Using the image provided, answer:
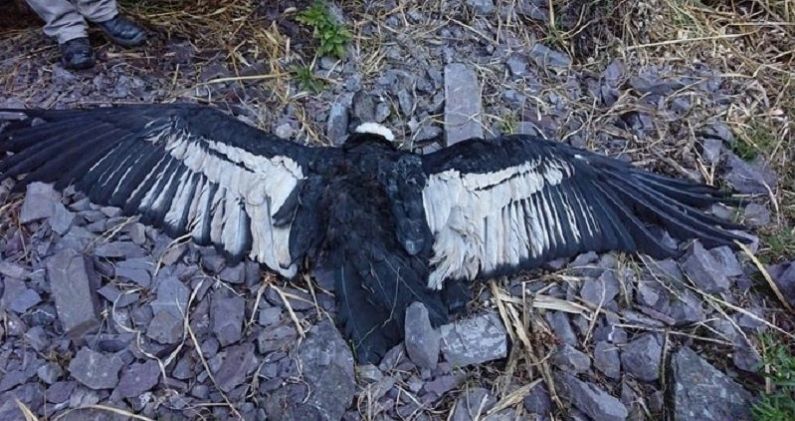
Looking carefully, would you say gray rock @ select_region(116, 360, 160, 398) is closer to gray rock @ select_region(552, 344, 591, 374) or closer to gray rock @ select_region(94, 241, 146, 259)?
gray rock @ select_region(94, 241, 146, 259)

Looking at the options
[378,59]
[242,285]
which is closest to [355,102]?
[378,59]

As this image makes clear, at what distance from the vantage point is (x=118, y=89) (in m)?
3.34

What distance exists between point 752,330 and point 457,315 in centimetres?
107

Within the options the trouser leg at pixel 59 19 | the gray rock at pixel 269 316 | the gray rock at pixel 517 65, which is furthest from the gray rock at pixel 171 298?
the gray rock at pixel 517 65

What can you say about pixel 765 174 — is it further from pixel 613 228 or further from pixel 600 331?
pixel 600 331

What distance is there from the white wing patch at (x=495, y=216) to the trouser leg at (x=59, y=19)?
5.84 feet

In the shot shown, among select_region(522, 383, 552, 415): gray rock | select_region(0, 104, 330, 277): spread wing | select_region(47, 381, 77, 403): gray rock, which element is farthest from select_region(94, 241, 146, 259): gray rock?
select_region(522, 383, 552, 415): gray rock

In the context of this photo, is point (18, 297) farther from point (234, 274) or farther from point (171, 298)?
point (234, 274)

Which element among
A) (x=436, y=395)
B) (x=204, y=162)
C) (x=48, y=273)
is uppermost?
(x=204, y=162)

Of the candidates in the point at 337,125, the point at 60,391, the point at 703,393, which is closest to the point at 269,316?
the point at 60,391

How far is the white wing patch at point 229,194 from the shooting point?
9.03ft

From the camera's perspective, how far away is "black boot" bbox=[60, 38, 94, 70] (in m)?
3.34

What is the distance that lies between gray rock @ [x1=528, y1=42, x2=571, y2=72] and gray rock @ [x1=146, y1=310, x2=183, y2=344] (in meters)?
2.08

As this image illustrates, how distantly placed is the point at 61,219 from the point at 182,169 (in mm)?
483
